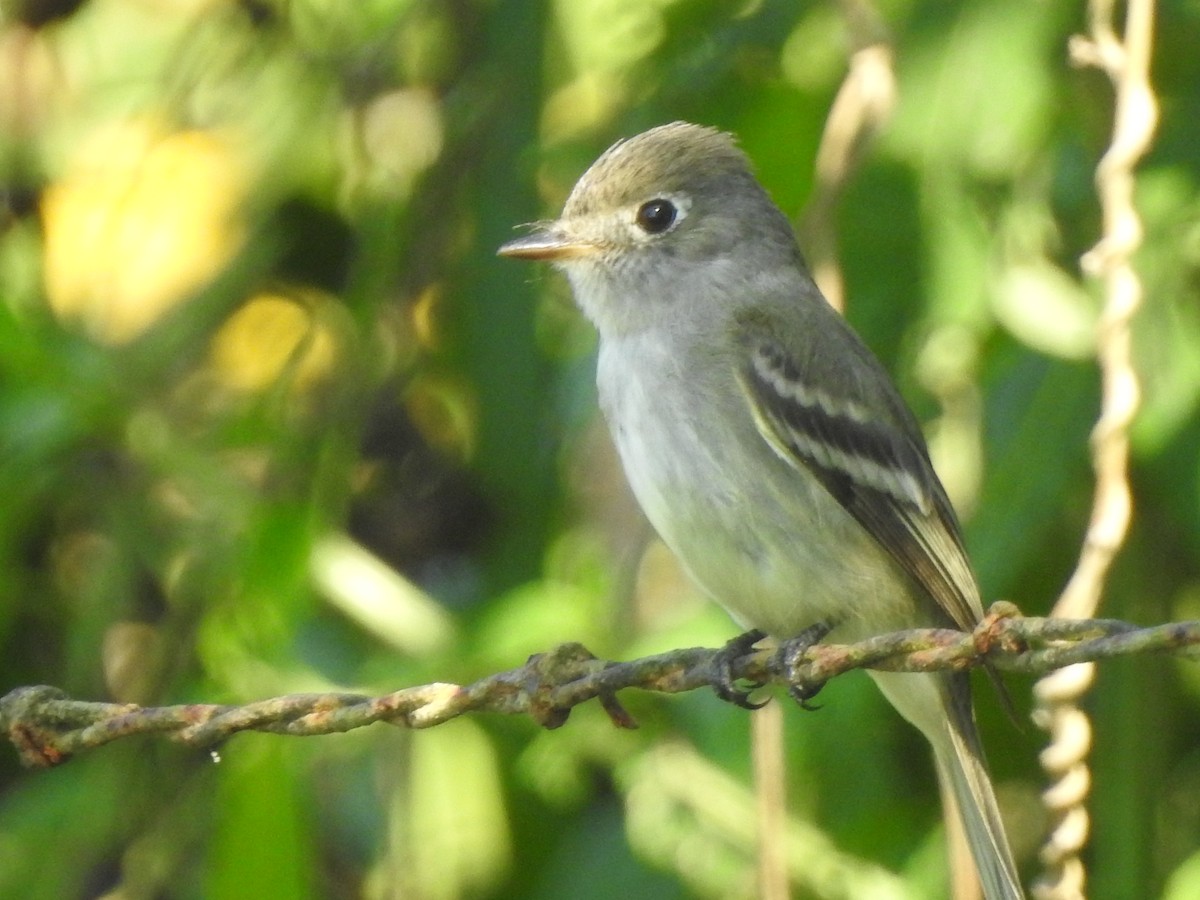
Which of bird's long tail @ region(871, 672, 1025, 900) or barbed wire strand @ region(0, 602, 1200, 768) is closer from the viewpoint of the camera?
barbed wire strand @ region(0, 602, 1200, 768)

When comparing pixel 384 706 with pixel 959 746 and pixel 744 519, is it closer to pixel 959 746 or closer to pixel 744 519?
pixel 744 519

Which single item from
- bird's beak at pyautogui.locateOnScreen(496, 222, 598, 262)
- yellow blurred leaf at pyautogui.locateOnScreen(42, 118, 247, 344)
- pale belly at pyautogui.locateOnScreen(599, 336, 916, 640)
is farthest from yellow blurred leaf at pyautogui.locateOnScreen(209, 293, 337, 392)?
pale belly at pyautogui.locateOnScreen(599, 336, 916, 640)

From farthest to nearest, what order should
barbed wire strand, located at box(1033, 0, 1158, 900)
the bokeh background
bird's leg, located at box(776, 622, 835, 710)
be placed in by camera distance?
1. the bokeh background
2. barbed wire strand, located at box(1033, 0, 1158, 900)
3. bird's leg, located at box(776, 622, 835, 710)

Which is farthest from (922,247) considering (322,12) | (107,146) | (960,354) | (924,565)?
(107,146)

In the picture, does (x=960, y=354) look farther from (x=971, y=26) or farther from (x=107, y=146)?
(x=107, y=146)

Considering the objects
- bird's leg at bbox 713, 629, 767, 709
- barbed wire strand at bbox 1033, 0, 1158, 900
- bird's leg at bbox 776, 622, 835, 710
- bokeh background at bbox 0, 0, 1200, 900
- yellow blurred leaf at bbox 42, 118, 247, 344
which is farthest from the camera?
yellow blurred leaf at bbox 42, 118, 247, 344

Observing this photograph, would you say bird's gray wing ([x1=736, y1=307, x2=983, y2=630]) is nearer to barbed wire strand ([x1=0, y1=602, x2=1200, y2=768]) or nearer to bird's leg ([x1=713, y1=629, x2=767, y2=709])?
bird's leg ([x1=713, y1=629, x2=767, y2=709])
